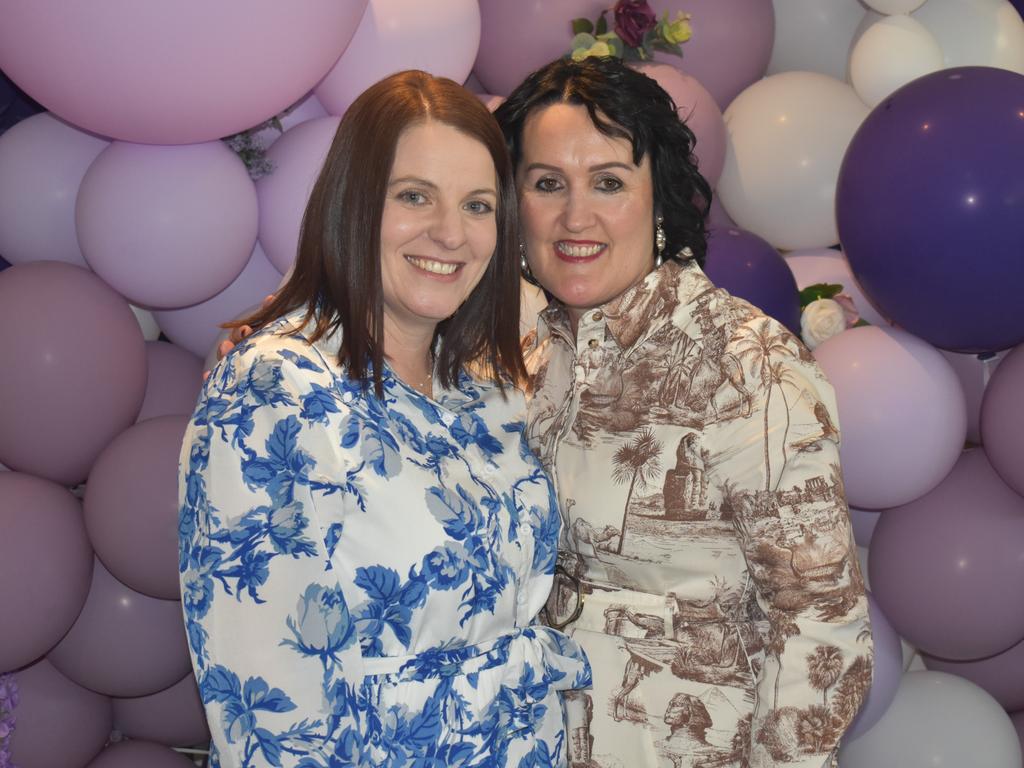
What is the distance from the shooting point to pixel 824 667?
5.04 feet

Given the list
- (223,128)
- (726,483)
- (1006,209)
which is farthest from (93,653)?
(1006,209)

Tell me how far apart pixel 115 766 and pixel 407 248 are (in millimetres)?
1619

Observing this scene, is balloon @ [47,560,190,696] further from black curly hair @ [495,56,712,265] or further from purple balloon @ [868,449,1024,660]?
purple balloon @ [868,449,1024,660]

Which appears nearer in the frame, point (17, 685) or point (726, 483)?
point (726, 483)

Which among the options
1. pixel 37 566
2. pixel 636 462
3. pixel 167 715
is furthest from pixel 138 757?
pixel 636 462

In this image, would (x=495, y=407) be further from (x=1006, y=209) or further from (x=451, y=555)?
(x=1006, y=209)

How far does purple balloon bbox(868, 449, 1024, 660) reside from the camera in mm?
2660

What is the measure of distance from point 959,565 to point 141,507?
1.80 m

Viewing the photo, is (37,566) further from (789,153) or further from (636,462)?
(789,153)

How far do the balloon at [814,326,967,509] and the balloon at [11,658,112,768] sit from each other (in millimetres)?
1788

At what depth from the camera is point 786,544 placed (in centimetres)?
153

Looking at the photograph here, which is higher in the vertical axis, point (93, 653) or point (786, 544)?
point (786, 544)

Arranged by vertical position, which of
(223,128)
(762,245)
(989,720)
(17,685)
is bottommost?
(989,720)

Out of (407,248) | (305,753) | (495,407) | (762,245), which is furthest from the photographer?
(762,245)
